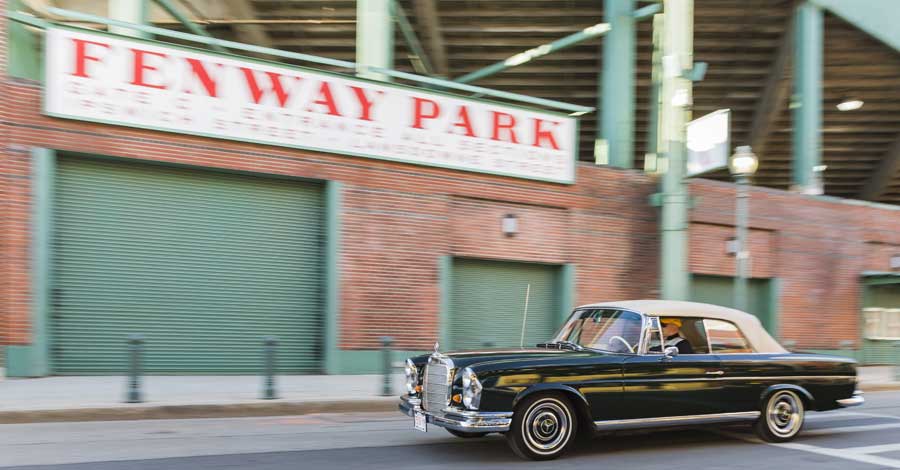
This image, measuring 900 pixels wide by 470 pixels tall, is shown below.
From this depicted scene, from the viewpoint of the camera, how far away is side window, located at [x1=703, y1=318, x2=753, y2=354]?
24.7 feet

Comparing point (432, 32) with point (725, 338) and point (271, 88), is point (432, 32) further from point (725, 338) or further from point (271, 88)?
point (725, 338)

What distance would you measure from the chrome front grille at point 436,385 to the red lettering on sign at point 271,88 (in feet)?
23.9

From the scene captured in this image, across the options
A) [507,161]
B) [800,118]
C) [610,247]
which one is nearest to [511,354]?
[507,161]

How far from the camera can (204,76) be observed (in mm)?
12141

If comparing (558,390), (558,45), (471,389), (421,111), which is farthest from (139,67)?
(558,45)

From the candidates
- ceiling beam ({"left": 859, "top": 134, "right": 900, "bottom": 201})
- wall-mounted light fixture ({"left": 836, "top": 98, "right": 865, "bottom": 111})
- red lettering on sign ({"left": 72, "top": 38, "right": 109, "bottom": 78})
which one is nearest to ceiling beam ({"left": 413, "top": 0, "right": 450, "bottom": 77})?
red lettering on sign ({"left": 72, "top": 38, "right": 109, "bottom": 78})

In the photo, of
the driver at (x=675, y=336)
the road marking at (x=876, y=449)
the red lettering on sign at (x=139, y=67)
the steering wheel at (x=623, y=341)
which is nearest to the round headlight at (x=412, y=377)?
the steering wheel at (x=623, y=341)

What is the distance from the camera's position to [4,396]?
9.15 m

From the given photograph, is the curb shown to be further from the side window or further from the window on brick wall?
the window on brick wall

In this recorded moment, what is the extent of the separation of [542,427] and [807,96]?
16.9 m

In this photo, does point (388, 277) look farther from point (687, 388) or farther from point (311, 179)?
point (687, 388)

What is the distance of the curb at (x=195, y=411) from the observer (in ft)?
27.4

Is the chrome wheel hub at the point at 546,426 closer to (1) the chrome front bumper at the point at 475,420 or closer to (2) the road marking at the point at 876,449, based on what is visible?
(1) the chrome front bumper at the point at 475,420

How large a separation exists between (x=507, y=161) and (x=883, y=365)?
503 inches
